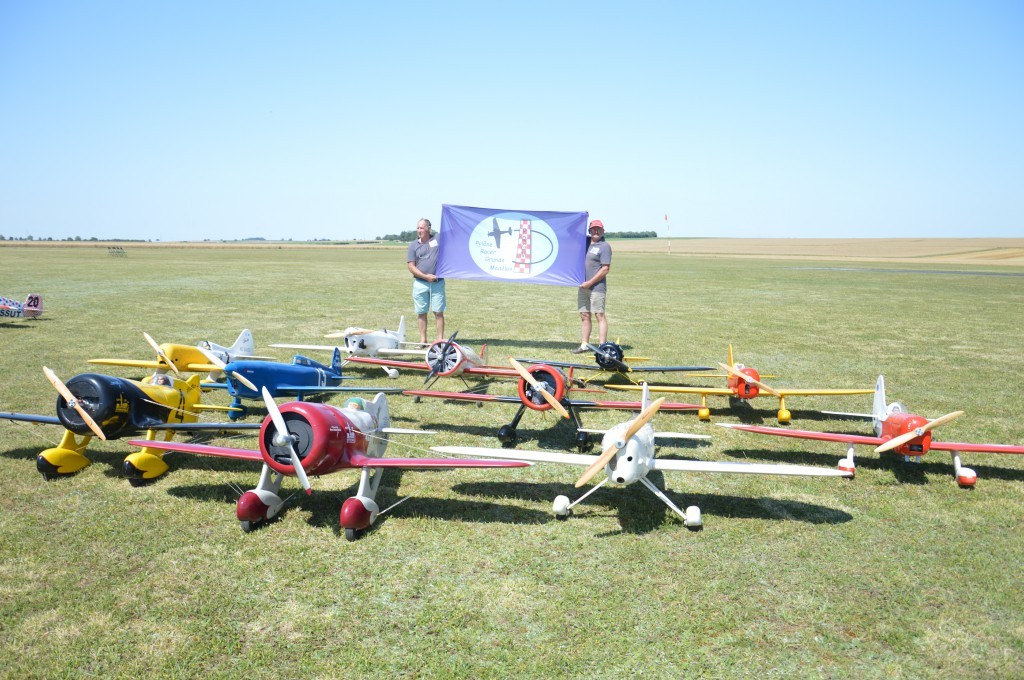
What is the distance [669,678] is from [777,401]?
291 inches

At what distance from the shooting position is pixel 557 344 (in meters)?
15.0

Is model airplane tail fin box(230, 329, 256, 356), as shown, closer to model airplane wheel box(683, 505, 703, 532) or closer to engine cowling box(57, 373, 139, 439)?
engine cowling box(57, 373, 139, 439)

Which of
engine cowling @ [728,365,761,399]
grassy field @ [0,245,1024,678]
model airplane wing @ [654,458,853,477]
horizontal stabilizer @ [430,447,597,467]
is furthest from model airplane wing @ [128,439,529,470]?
engine cowling @ [728,365,761,399]

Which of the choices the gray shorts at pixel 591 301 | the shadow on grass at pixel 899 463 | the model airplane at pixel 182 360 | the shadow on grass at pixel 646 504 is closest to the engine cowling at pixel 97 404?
the model airplane at pixel 182 360

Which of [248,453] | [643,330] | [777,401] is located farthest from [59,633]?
[643,330]

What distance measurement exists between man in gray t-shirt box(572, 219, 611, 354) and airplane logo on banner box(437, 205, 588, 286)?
76cm

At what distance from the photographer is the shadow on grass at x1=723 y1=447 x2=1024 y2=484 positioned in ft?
22.6

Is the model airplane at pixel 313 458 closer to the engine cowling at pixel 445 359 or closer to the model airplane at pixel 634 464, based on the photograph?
the model airplane at pixel 634 464

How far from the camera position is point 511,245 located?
14656mm

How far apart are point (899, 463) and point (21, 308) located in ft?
68.4

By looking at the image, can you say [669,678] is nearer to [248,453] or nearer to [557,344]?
[248,453]

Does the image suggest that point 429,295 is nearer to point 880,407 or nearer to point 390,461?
point 390,461

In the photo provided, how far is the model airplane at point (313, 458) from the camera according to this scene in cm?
519

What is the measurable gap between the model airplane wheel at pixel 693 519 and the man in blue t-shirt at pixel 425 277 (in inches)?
330
